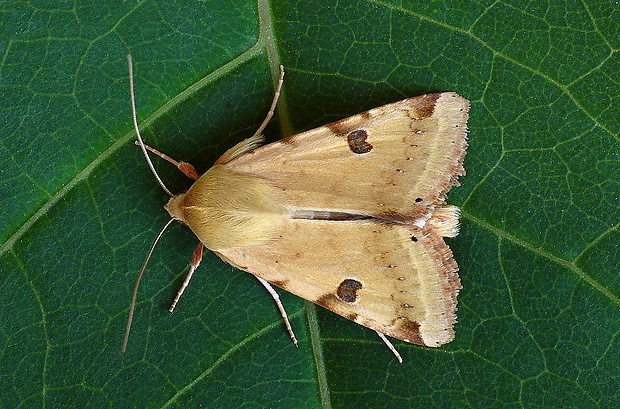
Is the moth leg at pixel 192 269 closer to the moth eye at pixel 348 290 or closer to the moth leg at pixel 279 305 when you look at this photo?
the moth leg at pixel 279 305

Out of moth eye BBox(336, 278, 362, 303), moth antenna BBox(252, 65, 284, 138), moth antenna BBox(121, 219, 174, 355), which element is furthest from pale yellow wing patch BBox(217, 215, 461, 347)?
moth antenna BBox(252, 65, 284, 138)

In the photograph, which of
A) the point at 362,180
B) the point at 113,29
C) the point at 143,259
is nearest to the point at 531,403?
the point at 362,180

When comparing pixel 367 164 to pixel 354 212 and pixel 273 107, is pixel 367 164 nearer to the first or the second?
pixel 354 212

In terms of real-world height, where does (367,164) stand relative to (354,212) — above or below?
above

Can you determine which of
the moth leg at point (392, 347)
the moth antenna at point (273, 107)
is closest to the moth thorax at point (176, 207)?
the moth antenna at point (273, 107)

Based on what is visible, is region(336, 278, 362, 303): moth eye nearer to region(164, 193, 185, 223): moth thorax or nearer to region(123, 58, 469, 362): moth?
region(123, 58, 469, 362): moth

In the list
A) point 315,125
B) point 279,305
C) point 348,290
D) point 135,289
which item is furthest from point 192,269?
point 315,125
